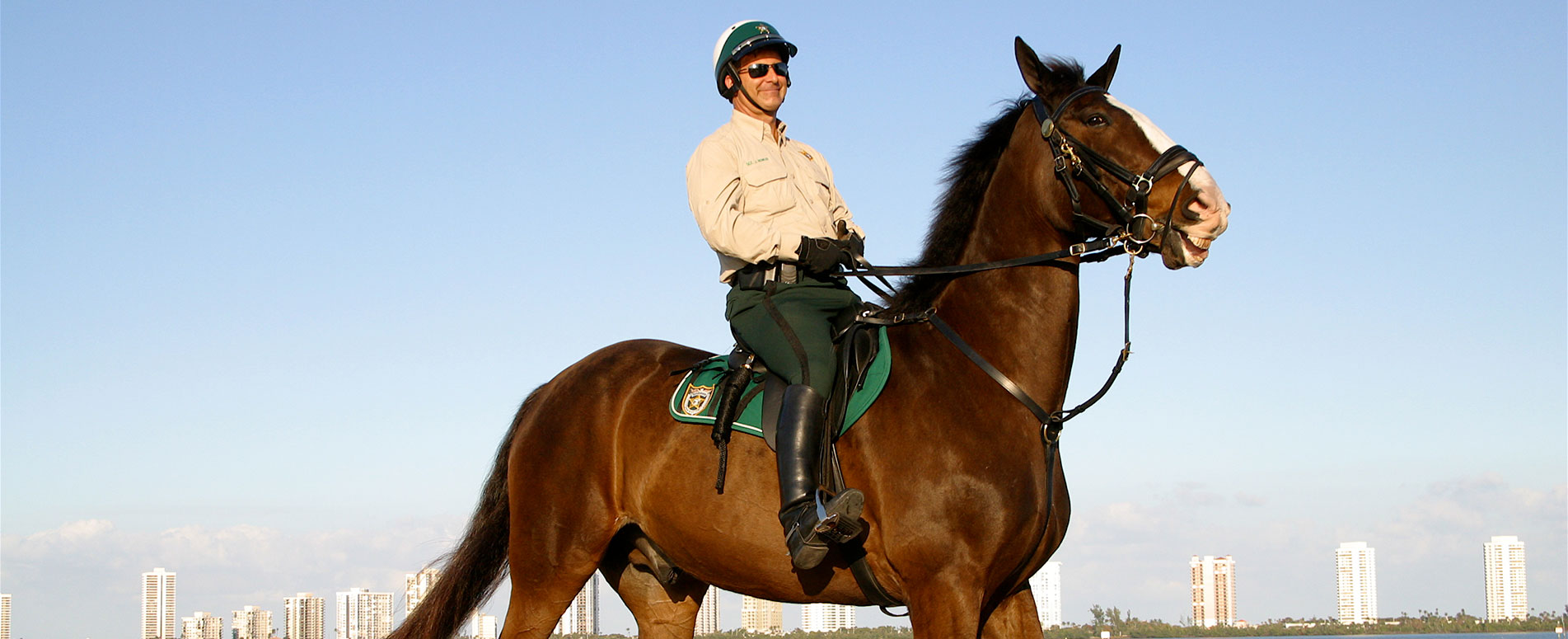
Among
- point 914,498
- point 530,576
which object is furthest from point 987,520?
point 530,576

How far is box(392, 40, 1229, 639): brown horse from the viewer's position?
527cm

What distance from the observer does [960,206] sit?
5984mm

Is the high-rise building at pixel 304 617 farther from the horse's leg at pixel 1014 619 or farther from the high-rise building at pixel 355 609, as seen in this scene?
the horse's leg at pixel 1014 619

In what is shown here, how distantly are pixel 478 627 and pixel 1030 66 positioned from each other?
5316 millimetres

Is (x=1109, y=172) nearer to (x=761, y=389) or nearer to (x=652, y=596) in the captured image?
(x=761, y=389)

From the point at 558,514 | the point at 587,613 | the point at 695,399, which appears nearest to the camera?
the point at 695,399

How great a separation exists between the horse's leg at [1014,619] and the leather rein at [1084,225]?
870mm

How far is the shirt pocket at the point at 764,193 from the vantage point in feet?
20.1

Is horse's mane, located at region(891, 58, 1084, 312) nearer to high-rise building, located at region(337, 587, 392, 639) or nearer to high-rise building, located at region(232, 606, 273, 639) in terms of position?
high-rise building, located at region(337, 587, 392, 639)

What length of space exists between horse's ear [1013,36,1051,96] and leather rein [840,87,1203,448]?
0.24 ft

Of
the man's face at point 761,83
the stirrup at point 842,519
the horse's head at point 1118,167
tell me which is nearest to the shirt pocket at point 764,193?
the man's face at point 761,83

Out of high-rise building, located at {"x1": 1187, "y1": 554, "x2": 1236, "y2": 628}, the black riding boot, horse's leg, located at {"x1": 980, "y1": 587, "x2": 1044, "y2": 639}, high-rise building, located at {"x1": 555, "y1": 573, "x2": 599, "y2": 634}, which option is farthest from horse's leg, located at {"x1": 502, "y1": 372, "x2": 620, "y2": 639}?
high-rise building, located at {"x1": 1187, "y1": 554, "x2": 1236, "y2": 628}

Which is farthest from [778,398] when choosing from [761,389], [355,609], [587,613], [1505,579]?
[1505,579]

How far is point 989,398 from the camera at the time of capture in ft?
18.1
